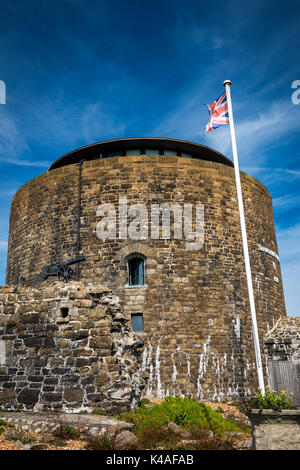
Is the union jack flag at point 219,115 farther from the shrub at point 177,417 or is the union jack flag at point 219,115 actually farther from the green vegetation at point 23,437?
the green vegetation at point 23,437

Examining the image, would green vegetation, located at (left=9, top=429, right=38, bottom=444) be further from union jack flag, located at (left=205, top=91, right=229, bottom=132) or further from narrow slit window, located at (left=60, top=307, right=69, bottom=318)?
union jack flag, located at (left=205, top=91, right=229, bottom=132)

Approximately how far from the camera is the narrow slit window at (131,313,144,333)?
45.0 ft

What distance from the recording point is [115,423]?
23.4 ft

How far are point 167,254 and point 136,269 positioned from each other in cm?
134

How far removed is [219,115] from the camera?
42.6 ft

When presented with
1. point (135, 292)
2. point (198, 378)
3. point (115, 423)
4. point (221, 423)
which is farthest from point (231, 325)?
point (115, 423)

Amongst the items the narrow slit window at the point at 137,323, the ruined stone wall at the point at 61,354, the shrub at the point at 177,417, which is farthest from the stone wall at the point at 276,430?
the narrow slit window at the point at 137,323

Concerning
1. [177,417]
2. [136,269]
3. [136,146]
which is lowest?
[177,417]

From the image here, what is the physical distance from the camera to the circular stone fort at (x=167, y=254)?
13469mm

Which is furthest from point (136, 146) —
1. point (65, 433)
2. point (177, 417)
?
point (65, 433)
